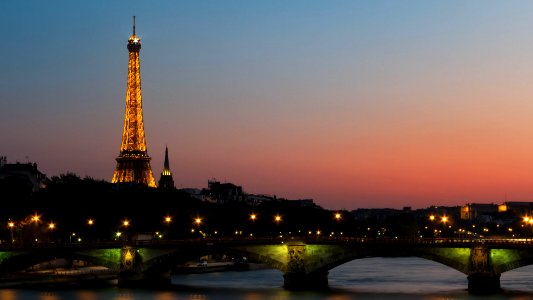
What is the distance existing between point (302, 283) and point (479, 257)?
15.0m

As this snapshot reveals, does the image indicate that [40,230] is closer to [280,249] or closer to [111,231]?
[111,231]

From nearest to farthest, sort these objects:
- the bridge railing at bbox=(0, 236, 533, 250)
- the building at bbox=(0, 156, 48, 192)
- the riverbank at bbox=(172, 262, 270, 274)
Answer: the bridge railing at bbox=(0, 236, 533, 250), the riverbank at bbox=(172, 262, 270, 274), the building at bbox=(0, 156, 48, 192)

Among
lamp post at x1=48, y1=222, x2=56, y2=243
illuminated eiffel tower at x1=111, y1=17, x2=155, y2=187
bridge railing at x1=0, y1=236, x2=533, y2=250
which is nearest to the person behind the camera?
bridge railing at x1=0, y1=236, x2=533, y2=250

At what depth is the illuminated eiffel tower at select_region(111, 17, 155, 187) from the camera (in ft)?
478

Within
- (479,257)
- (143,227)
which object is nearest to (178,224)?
(143,227)

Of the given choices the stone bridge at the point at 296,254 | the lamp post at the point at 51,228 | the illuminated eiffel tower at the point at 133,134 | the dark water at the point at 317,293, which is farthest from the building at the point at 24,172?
the stone bridge at the point at 296,254

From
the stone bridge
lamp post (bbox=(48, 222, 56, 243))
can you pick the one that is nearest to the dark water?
the stone bridge

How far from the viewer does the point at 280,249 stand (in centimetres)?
8288

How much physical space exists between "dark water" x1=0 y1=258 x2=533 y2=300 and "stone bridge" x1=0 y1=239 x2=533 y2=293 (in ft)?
6.15

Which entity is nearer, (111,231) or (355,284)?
(355,284)

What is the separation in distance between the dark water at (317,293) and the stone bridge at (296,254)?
187 centimetres

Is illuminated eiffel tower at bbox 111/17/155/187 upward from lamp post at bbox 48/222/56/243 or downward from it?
upward

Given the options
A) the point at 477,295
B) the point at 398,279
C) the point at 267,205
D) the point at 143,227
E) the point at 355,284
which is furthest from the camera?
the point at 267,205

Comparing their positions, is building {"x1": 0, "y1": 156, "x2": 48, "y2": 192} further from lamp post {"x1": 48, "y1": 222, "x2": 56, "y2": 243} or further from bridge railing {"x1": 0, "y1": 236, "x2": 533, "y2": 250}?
bridge railing {"x1": 0, "y1": 236, "x2": 533, "y2": 250}
